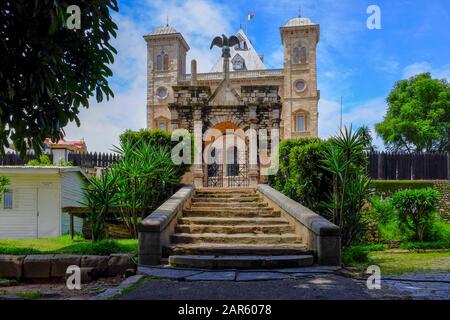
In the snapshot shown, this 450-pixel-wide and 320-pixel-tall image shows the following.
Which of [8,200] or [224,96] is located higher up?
[224,96]

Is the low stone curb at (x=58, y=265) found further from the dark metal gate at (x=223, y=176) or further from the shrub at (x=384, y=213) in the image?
the dark metal gate at (x=223, y=176)

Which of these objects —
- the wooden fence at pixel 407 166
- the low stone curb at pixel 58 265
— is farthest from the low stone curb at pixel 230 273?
the wooden fence at pixel 407 166

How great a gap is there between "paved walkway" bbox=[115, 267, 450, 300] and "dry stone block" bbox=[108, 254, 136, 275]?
67cm

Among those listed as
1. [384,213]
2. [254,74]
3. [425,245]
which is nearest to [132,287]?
[425,245]

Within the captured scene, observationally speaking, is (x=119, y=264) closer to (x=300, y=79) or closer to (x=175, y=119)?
(x=175, y=119)

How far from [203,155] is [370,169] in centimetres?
980

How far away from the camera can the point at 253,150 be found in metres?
17.8

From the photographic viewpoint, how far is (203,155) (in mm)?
17781

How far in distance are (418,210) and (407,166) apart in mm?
11754

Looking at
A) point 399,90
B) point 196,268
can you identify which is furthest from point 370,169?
point 399,90

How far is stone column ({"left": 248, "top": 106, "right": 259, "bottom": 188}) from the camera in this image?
17.4 m
